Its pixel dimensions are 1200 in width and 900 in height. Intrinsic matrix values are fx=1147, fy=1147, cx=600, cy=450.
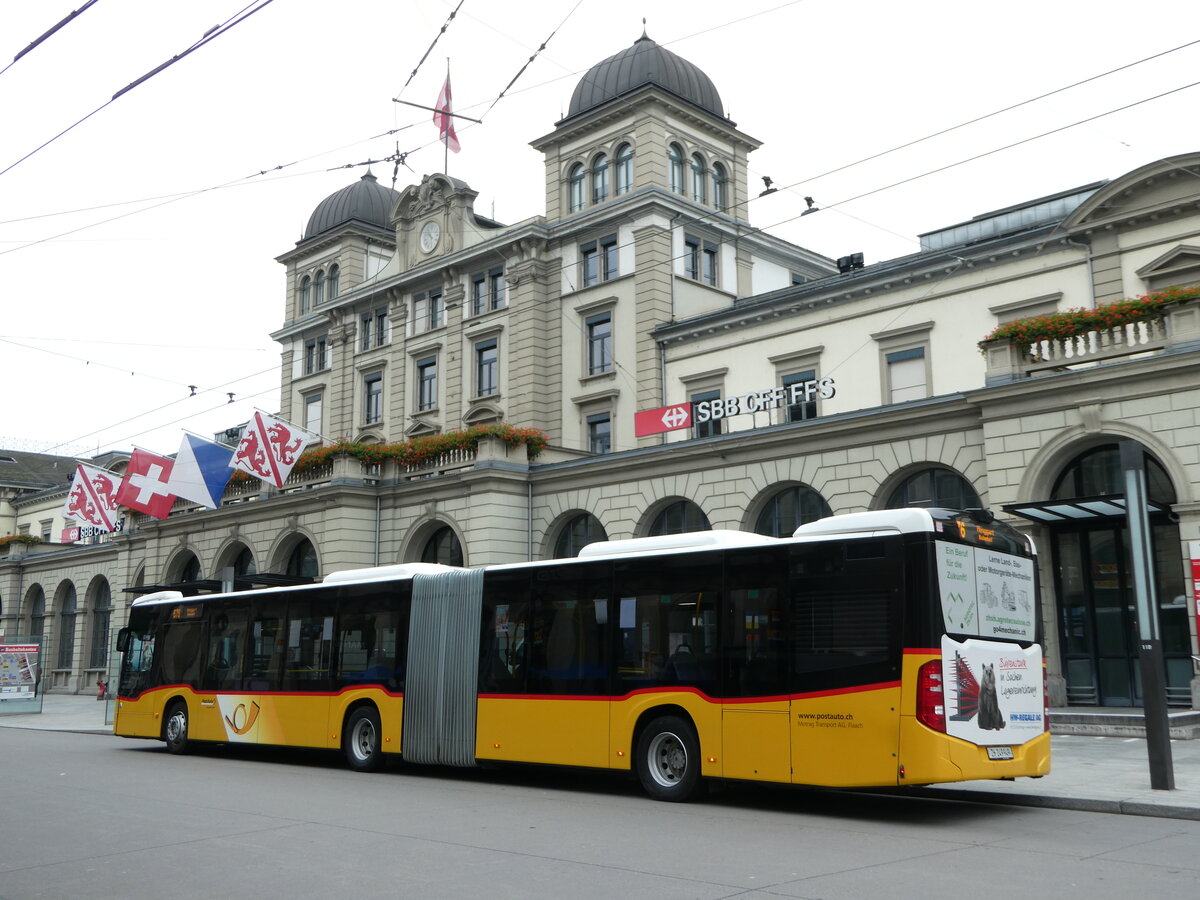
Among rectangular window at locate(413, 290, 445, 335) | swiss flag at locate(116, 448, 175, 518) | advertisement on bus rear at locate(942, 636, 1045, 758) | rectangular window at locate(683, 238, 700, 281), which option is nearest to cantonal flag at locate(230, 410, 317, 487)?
swiss flag at locate(116, 448, 175, 518)

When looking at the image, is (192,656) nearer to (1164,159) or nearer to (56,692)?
(1164,159)

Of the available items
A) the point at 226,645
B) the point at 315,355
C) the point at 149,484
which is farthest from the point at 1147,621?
the point at 315,355

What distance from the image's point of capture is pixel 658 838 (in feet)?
36.2

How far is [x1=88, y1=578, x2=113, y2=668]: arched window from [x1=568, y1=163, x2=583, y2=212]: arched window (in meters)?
29.2

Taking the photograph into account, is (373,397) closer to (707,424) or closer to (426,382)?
(426,382)

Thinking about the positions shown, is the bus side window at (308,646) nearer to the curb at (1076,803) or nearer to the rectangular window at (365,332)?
the curb at (1076,803)

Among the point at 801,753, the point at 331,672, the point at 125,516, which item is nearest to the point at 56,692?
the point at 125,516

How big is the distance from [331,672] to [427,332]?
89.5 feet

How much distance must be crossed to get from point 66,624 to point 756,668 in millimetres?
52967

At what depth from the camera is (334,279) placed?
177 ft

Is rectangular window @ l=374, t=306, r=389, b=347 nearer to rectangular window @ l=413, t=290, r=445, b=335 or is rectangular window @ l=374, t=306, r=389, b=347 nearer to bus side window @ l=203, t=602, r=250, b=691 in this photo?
rectangular window @ l=413, t=290, r=445, b=335

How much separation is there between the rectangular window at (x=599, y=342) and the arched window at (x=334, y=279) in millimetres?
17474

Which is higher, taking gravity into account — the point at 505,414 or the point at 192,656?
the point at 505,414

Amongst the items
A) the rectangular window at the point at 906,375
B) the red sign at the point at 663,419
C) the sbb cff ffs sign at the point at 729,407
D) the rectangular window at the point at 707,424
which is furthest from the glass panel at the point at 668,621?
the rectangular window at the point at 707,424
